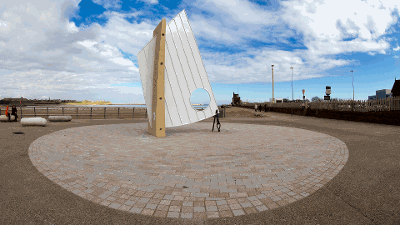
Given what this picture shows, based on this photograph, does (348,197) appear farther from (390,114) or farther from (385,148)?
(390,114)

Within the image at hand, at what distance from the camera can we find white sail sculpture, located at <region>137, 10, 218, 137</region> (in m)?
9.74

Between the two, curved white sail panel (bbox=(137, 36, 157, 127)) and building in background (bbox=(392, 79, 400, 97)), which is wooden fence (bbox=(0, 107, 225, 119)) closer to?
curved white sail panel (bbox=(137, 36, 157, 127))

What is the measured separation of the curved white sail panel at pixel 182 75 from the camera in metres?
9.75

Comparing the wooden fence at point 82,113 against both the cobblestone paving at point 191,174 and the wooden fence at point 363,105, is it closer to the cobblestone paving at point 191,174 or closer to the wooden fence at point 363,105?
the cobblestone paving at point 191,174

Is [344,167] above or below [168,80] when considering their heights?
below

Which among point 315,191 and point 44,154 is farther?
point 44,154

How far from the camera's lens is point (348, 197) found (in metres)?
3.38

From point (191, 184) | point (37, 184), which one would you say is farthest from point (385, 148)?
point (37, 184)

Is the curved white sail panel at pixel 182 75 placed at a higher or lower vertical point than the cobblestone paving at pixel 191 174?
higher

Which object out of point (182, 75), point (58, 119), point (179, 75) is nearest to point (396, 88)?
point (182, 75)

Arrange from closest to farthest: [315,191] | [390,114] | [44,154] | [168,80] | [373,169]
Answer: [315,191] → [373,169] → [44,154] → [168,80] → [390,114]

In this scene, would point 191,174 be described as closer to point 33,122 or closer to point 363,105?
point 33,122

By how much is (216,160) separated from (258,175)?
1.39 meters

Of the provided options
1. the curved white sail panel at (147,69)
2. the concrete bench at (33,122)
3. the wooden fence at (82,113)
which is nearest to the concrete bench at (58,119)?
the wooden fence at (82,113)
